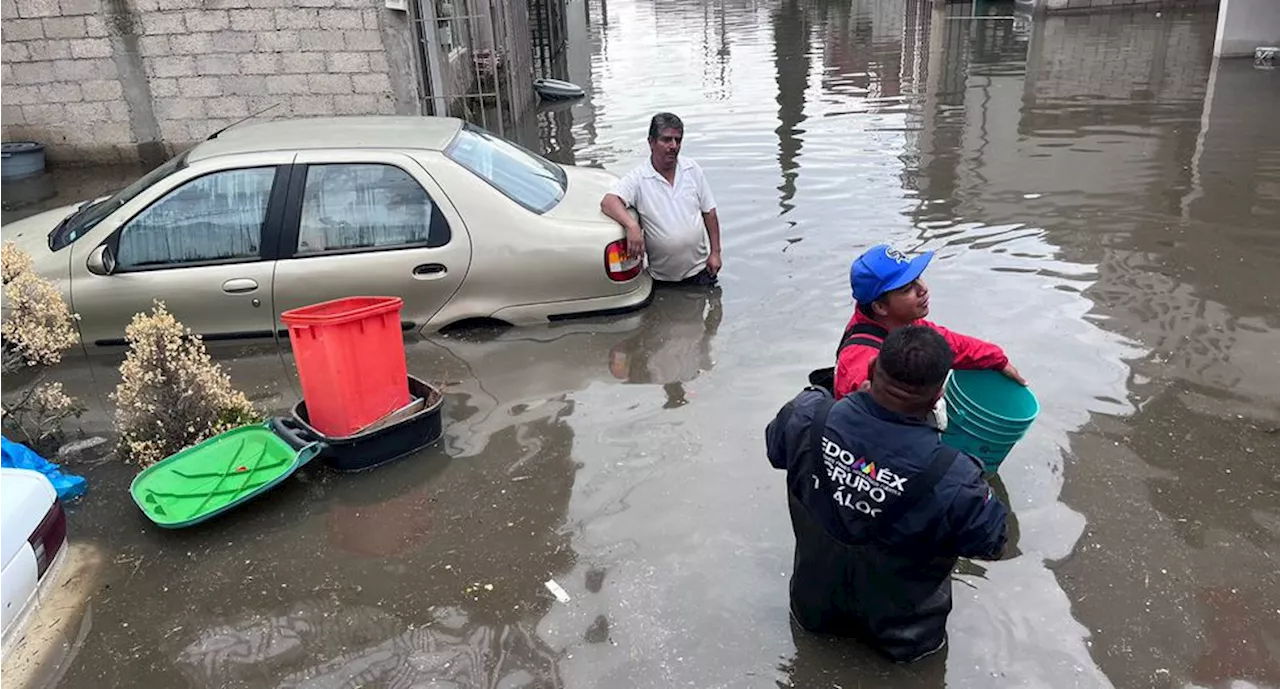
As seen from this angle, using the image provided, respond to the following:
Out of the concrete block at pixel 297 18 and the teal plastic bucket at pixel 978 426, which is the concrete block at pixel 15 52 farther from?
the teal plastic bucket at pixel 978 426

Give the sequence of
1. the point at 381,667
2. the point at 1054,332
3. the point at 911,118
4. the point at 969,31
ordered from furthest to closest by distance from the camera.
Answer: the point at 969,31
the point at 911,118
the point at 1054,332
the point at 381,667

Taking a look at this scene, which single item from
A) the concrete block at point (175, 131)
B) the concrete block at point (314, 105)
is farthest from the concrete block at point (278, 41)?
the concrete block at point (175, 131)

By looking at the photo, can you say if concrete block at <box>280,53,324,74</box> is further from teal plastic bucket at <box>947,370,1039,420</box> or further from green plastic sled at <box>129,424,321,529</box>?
teal plastic bucket at <box>947,370,1039,420</box>

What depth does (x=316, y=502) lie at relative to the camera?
4246mm

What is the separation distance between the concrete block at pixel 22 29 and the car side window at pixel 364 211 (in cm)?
763

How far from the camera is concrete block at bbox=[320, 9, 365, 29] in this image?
10.2 meters

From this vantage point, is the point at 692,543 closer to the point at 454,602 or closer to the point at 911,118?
the point at 454,602

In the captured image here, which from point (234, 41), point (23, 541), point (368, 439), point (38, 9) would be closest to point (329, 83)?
point (234, 41)

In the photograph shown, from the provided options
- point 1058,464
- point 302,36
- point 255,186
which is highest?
point 302,36

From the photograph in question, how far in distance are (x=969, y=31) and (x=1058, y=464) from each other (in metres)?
25.6

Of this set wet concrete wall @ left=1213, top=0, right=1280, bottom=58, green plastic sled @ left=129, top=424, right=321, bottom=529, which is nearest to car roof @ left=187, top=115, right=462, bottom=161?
green plastic sled @ left=129, top=424, right=321, bottom=529

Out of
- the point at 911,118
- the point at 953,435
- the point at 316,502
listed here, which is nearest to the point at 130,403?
the point at 316,502

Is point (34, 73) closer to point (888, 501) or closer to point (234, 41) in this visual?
point (234, 41)

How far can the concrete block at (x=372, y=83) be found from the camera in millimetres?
10375
